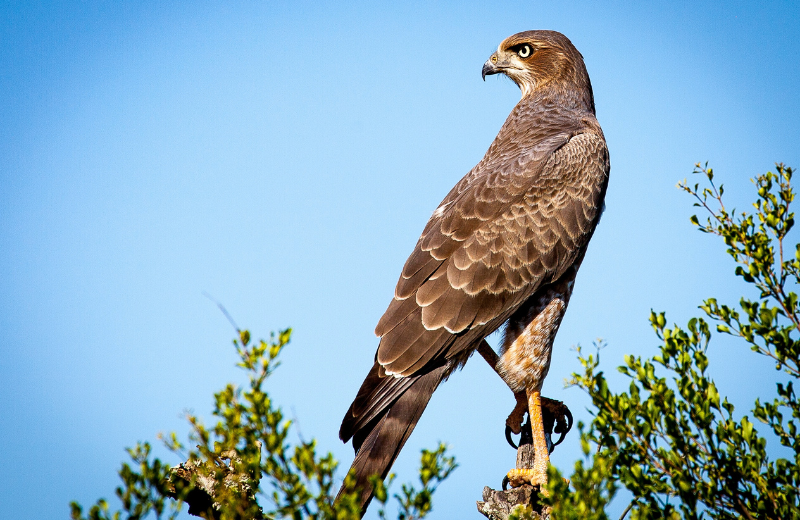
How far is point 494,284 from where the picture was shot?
17.4ft

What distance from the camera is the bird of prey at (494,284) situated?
4816 millimetres

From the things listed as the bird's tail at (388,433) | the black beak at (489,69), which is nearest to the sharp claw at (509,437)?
the bird's tail at (388,433)

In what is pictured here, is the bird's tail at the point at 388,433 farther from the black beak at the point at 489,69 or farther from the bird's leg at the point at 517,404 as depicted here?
the black beak at the point at 489,69

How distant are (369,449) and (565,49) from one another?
5.02 meters

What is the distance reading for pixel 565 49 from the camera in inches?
287

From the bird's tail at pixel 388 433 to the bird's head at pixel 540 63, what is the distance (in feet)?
12.5

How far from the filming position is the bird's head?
7.22m

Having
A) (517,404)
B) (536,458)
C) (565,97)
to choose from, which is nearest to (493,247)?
(517,404)

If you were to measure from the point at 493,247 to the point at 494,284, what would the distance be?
0.32 meters

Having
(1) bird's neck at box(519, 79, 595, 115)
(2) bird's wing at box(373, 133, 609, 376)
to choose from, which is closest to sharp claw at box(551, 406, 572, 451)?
(2) bird's wing at box(373, 133, 609, 376)

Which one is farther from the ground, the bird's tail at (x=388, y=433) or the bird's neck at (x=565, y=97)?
the bird's neck at (x=565, y=97)

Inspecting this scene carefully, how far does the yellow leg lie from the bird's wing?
840 millimetres

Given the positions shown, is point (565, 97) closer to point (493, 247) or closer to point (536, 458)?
point (493, 247)

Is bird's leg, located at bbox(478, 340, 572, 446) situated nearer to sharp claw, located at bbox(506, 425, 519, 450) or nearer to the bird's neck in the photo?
sharp claw, located at bbox(506, 425, 519, 450)
